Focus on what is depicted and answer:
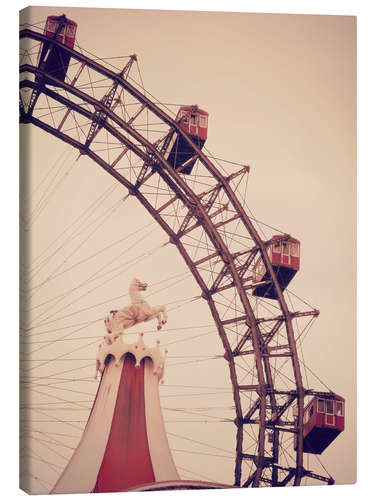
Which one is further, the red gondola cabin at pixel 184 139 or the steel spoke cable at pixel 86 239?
the red gondola cabin at pixel 184 139

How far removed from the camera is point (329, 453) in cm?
1044

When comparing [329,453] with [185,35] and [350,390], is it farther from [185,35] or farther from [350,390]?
[185,35]

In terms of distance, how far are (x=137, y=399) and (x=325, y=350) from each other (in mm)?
2005

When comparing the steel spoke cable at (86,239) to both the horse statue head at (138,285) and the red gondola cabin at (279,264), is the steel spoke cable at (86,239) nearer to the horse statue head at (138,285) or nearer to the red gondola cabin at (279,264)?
the horse statue head at (138,285)

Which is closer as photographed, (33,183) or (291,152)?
(33,183)

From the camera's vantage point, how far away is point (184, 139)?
1020 cm

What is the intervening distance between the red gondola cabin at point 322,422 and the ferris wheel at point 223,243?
10mm

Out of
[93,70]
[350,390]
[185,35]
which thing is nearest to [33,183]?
[93,70]

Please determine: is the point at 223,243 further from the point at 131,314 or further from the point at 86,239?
the point at 86,239

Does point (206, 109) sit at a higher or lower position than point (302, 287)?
higher

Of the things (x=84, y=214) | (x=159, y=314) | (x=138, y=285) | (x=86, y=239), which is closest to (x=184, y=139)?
(x=84, y=214)

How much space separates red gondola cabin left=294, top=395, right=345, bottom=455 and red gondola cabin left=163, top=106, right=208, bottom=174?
2717mm

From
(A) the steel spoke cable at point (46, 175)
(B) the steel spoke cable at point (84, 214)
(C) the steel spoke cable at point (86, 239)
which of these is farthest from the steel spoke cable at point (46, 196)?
(C) the steel spoke cable at point (86, 239)

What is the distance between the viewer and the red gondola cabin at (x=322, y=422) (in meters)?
10.3
